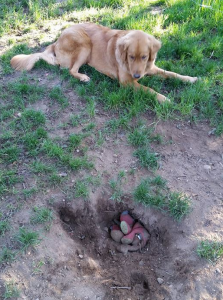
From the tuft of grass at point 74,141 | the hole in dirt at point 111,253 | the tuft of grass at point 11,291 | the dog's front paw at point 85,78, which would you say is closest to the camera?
the tuft of grass at point 11,291

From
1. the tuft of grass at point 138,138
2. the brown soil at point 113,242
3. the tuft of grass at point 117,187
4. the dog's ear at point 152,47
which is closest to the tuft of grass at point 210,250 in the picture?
the brown soil at point 113,242

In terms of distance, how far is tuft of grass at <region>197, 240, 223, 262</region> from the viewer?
121 inches

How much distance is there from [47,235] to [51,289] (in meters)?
0.51

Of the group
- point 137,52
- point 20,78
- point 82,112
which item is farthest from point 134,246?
point 20,78

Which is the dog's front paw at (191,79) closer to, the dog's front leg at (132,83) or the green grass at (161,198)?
the dog's front leg at (132,83)

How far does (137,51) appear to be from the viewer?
4473 millimetres

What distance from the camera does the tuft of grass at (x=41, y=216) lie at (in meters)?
3.32

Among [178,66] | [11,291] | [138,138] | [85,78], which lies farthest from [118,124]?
[11,291]

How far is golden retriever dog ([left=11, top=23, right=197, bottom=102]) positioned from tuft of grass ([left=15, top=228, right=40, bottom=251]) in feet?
7.94

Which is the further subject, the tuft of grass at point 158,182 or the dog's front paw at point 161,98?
the dog's front paw at point 161,98

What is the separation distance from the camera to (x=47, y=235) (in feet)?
10.6

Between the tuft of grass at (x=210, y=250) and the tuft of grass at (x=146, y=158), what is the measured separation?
1.04m

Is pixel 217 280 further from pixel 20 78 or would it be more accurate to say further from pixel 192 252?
pixel 20 78

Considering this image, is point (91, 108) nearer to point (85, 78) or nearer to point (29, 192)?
point (85, 78)
